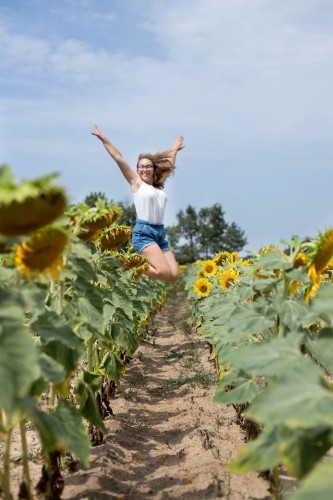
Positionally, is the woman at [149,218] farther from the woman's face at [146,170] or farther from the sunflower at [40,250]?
the sunflower at [40,250]

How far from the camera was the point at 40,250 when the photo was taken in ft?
7.23

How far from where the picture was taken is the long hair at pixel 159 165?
284 inches

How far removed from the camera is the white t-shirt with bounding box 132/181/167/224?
6777 millimetres

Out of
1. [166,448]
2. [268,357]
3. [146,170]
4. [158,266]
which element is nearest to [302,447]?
[268,357]

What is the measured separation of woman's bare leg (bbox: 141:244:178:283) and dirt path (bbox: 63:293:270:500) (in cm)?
108

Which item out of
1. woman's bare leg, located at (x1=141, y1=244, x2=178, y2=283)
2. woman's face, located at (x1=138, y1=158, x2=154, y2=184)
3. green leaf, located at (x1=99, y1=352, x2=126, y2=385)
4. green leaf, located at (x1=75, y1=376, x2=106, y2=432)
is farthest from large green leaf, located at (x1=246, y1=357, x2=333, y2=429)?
woman's face, located at (x1=138, y1=158, x2=154, y2=184)

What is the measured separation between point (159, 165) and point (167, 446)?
3.66 meters

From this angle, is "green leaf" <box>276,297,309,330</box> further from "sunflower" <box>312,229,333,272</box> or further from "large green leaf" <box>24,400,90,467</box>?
"large green leaf" <box>24,400,90,467</box>

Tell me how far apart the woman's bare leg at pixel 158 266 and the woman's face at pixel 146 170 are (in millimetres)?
798

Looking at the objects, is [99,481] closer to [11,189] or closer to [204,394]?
[11,189]

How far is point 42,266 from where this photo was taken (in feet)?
7.43

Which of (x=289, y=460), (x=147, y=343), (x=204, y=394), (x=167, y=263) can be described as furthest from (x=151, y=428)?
(x=147, y=343)

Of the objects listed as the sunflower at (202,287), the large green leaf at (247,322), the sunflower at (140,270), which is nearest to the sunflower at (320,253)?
the large green leaf at (247,322)

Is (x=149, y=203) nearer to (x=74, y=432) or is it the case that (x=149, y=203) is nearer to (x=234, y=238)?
(x=74, y=432)
